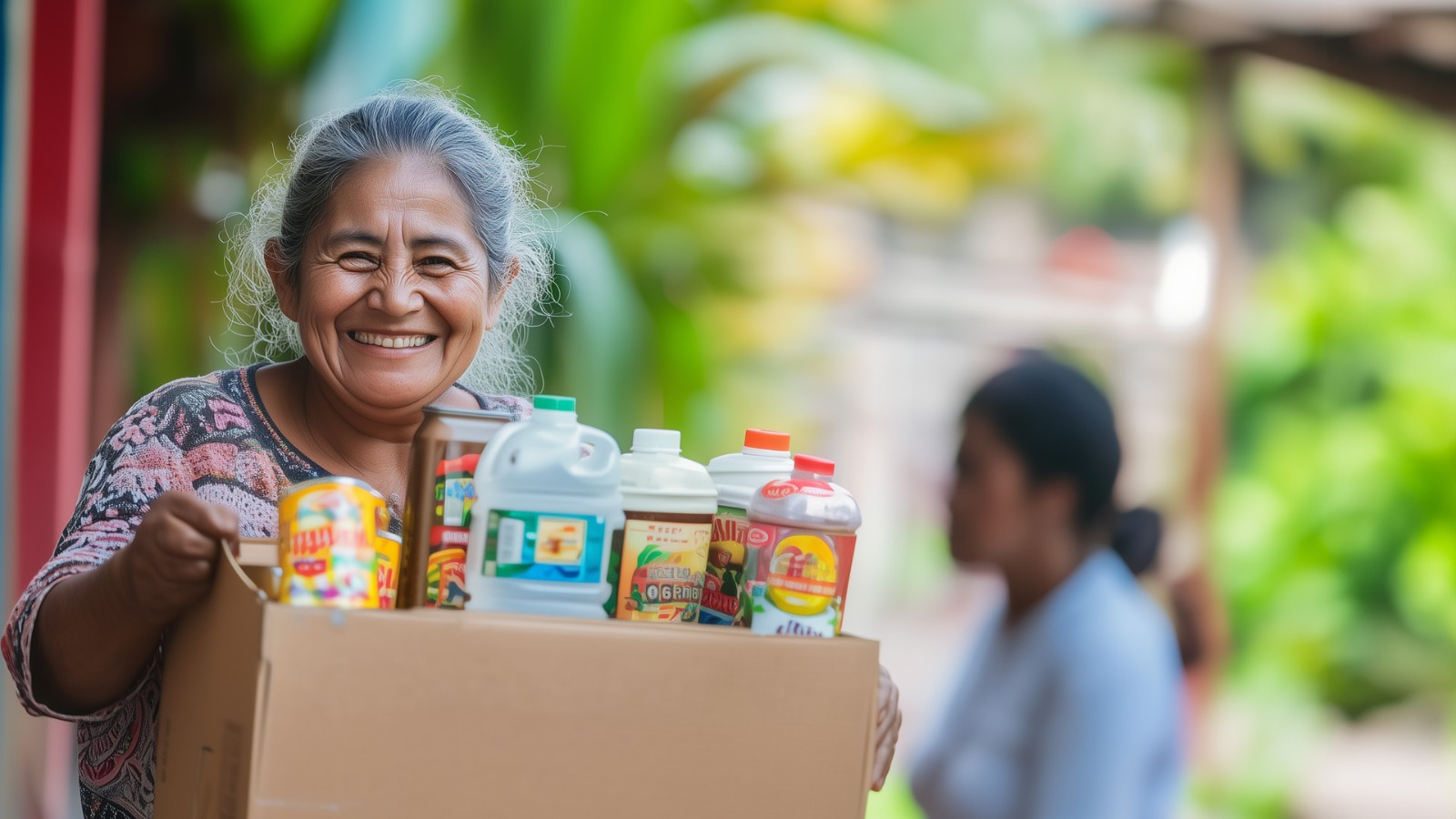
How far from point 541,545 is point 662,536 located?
0.53 ft

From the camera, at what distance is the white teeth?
68.9 inches

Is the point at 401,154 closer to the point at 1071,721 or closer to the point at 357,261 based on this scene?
the point at 357,261

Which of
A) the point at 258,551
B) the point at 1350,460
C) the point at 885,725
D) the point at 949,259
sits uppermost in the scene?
the point at 949,259

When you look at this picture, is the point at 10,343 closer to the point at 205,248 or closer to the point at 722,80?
the point at 205,248

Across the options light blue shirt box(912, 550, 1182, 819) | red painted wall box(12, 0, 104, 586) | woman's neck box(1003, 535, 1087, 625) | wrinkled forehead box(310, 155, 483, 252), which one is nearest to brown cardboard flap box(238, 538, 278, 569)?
wrinkled forehead box(310, 155, 483, 252)

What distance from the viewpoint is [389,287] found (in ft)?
5.60

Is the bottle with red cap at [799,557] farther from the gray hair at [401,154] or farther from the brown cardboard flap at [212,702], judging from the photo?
the gray hair at [401,154]

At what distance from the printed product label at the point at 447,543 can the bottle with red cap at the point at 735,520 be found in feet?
0.90

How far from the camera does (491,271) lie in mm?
1904

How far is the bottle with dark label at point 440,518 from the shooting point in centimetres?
135

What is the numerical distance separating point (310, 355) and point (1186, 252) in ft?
17.9

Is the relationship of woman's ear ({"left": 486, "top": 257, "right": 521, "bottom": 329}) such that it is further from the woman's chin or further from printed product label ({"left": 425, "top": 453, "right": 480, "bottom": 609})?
printed product label ({"left": 425, "top": 453, "right": 480, "bottom": 609})

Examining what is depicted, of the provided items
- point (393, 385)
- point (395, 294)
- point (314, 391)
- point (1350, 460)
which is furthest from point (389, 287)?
point (1350, 460)

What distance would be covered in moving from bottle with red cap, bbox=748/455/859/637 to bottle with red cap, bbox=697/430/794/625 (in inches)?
1.6
